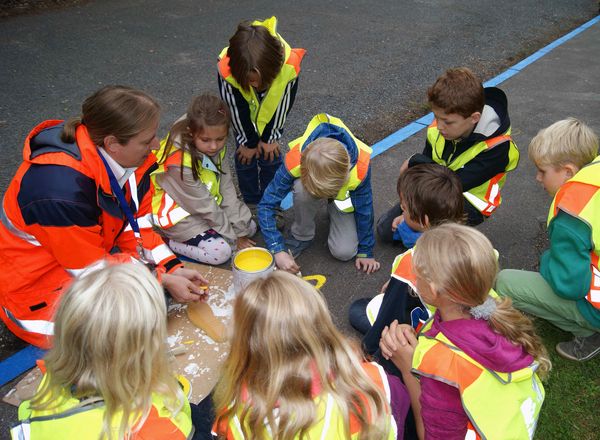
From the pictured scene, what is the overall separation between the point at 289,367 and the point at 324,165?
159cm

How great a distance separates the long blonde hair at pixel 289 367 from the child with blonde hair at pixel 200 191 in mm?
1718

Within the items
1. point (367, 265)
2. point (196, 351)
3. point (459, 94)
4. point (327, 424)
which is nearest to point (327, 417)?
point (327, 424)

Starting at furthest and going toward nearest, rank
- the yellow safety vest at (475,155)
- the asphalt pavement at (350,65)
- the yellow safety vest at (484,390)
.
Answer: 1. the asphalt pavement at (350,65)
2. the yellow safety vest at (475,155)
3. the yellow safety vest at (484,390)

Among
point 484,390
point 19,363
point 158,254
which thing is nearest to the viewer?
point 484,390

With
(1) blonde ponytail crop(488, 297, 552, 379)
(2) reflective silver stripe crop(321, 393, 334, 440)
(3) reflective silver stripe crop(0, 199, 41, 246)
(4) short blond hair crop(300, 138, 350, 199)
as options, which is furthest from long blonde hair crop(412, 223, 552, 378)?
(3) reflective silver stripe crop(0, 199, 41, 246)

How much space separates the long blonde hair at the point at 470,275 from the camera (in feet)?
6.23

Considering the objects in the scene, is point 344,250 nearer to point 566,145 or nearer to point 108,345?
point 566,145

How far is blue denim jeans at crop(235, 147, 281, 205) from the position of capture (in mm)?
3867

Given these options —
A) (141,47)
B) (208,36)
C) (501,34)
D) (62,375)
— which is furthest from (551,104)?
(62,375)

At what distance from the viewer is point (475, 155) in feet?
11.3

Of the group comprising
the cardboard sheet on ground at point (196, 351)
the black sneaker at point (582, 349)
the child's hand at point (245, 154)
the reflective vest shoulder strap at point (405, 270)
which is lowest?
the black sneaker at point (582, 349)

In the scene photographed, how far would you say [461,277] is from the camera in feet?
6.23

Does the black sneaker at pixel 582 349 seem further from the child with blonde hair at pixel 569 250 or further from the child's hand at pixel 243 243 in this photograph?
the child's hand at pixel 243 243

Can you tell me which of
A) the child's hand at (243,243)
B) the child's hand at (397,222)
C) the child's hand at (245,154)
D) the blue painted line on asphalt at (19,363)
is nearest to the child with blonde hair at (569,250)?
the child's hand at (397,222)
